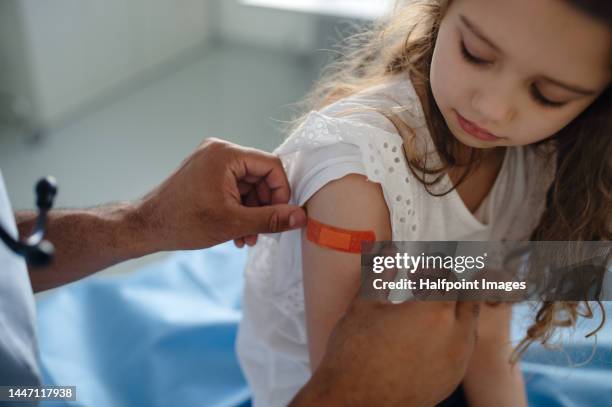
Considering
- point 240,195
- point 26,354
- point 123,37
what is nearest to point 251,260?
point 240,195

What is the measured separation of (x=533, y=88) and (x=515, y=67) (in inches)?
1.7

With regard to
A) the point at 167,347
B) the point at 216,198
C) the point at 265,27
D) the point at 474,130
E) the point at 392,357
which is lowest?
the point at 167,347

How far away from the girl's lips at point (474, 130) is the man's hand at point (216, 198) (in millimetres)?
241

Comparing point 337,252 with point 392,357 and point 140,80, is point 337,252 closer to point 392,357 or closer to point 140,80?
point 392,357

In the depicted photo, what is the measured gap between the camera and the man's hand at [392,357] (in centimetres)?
72

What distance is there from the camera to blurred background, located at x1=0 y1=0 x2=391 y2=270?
210cm

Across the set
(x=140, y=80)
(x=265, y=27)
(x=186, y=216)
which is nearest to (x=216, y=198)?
(x=186, y=216)

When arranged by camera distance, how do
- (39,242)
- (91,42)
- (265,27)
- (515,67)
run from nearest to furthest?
1. (39,242)
2. (515,67)
3. (91,42)
4. (265,27)

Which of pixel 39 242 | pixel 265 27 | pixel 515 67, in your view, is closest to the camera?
pixel 39 242

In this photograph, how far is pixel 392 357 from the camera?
719mm

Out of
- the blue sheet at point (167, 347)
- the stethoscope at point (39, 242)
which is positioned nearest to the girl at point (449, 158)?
the blue sheet at point (167, 347)

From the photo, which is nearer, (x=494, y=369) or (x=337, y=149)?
(x=337, y=149)

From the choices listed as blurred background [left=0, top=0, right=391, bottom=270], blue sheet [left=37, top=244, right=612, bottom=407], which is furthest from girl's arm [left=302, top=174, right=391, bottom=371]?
blurred background [left=0, top=0, right=391, bottom=270]

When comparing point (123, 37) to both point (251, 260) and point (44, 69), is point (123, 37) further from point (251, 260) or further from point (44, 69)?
point (251, 260)
